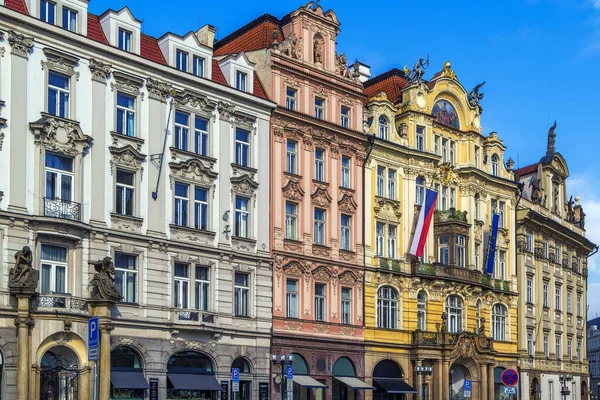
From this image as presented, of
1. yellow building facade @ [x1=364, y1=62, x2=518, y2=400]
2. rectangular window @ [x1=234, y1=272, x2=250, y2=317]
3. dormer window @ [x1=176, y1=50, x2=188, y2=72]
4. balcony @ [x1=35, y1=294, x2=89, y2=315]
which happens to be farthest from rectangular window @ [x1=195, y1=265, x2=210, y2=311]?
yellow building facade @ [x1=364, y1=62, x2=518, y2=400]

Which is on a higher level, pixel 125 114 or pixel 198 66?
pixel 198 66

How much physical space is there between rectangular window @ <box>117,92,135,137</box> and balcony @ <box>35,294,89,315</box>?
28.8ft

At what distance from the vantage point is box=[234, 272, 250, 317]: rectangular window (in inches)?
2232

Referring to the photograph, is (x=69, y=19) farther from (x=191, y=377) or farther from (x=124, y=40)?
(x=191, y=377)

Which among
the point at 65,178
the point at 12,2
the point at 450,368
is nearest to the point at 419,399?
the point at 450,368

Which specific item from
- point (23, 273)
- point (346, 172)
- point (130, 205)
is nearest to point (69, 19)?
point (130, 205)

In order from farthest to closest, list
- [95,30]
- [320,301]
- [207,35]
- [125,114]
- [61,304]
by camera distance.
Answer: [320,301] → [207,35] → [125,114] → [95,30] → [61,304]

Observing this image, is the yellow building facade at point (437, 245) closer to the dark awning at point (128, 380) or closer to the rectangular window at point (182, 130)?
the rectangular window at point (182, 130)

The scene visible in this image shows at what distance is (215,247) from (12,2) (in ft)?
52.6

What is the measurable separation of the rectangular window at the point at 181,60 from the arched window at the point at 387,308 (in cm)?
1966

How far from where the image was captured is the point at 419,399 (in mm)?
66875

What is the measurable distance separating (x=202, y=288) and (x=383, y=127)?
775 inches

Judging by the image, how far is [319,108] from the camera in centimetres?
6353

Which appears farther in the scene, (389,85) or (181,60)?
(389,85)
